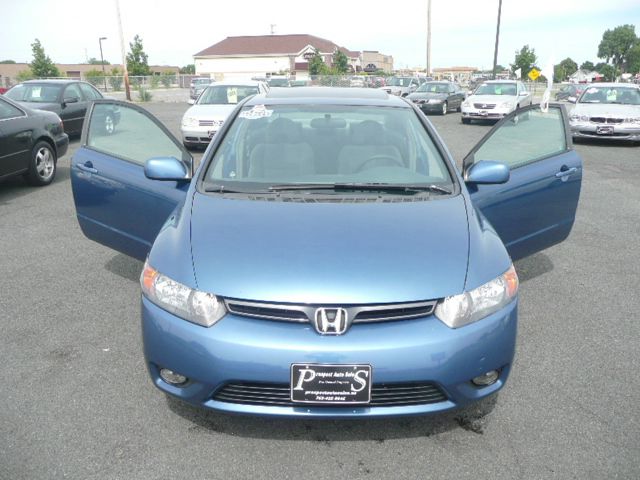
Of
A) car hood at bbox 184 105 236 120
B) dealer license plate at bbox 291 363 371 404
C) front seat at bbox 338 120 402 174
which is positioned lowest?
dealer license plate at bbox 291 363 371 404

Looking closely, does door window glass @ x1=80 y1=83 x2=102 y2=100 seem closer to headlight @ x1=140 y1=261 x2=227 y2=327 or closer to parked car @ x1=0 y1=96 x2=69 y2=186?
parked car @ x1=0 y1=96 x2=69 y2=186

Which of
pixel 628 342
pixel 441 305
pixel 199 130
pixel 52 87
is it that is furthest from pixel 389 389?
pixel 52 87

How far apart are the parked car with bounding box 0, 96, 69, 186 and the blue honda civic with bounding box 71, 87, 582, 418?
5.02 meters

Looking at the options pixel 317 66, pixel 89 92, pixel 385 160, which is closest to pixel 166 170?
pixel 385 160

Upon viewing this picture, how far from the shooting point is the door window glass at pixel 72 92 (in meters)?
12.4

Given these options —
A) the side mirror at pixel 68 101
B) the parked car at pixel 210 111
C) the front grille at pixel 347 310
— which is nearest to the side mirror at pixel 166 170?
the front grille at pixel 347 310

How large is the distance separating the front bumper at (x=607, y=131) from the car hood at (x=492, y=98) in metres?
5.39

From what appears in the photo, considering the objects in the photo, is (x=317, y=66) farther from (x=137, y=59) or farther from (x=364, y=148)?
(x=364, y=148)

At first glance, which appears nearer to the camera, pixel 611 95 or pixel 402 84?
pixel 611 95

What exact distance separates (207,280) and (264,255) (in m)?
0.27

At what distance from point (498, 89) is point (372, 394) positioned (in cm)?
1940

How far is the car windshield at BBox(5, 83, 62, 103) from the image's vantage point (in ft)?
39.8

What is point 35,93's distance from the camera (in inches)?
484

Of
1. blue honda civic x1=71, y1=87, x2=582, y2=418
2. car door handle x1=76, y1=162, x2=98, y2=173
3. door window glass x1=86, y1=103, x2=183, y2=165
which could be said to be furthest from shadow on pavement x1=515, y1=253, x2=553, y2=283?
car door handle x1=76, y1=162, x2=98, y2=173
